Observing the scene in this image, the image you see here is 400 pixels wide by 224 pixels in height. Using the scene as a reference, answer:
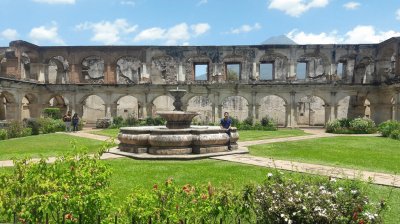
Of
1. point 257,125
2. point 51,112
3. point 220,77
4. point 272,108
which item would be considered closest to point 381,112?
point 257,125

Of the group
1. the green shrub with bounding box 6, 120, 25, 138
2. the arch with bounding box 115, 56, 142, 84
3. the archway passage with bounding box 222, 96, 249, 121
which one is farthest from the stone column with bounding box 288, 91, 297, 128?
the green shrub with bounding box 6, 120, 25, 138

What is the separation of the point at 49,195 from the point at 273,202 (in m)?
2.48

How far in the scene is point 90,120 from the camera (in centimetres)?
3741

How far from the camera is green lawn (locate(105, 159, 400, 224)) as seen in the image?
23.0 ft

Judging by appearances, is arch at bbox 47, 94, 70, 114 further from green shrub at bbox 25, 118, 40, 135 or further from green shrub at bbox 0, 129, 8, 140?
green shrub at bbox 0, 129, 8, 140

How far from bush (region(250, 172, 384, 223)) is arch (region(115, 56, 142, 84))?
34993 millimetres

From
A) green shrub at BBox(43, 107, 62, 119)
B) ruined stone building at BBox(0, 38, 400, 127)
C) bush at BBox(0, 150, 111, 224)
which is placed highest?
ruined stone building at BBox(0, 38, 400, 127)

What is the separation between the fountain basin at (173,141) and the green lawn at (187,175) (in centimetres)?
98

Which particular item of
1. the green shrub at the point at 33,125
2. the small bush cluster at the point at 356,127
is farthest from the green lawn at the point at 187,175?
the small bush cluster at the point at 356,127

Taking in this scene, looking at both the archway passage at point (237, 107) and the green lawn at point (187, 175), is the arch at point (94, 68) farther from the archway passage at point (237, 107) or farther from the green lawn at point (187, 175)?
the green lawn at point (187, 175)

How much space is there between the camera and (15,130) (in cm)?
1994

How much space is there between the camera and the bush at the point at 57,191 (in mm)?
3832

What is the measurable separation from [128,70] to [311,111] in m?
19.1

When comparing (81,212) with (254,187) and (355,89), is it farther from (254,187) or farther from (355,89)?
(355,89)
